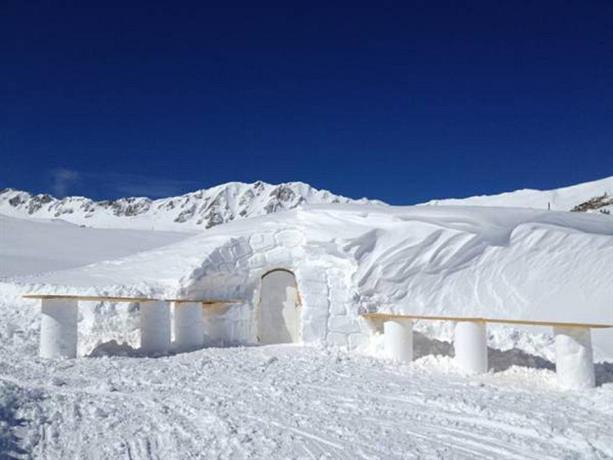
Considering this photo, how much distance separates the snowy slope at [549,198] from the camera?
44969mm

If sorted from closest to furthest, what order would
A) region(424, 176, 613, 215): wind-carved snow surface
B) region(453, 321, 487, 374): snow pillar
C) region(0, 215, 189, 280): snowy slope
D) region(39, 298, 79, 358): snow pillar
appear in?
region(39, 298, 79, 358): snow pillar
region(453, 321, 487, 374): snow pillar
region(0, 215, 189, 280): snowy slope
region(424, 176, 613, 215): wind-carved snow surface

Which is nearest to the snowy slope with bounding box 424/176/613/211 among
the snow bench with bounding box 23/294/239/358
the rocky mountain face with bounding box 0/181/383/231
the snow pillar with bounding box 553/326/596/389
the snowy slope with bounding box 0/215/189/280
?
the snowy slope with bounding box 0/215/189/280

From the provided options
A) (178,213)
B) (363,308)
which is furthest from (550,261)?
(178,213)

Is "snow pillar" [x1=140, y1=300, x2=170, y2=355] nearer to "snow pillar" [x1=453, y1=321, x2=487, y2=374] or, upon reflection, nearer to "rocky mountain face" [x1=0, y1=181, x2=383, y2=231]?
"snow pillar" [x1=453, y1=321, x2=487, y2=374]

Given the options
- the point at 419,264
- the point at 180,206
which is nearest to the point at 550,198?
the point at 419,264

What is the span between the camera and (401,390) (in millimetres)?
7156

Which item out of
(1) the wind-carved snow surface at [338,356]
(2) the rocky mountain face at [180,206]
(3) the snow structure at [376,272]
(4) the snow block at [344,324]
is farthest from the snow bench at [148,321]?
(2) the rocky mountain face at [180,206]

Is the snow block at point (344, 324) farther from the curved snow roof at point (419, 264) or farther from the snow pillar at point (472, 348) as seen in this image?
the snow pillar at point (472, 348)

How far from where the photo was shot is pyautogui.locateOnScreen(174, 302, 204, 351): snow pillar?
32.8ft

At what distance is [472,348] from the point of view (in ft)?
28.0

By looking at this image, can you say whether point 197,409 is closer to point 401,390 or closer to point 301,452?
point 301,452

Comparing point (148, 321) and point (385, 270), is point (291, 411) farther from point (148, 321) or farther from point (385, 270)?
point (385, 270)

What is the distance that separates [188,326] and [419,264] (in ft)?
15.7

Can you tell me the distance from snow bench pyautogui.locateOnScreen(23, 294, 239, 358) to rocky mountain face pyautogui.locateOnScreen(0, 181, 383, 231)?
344 feet
